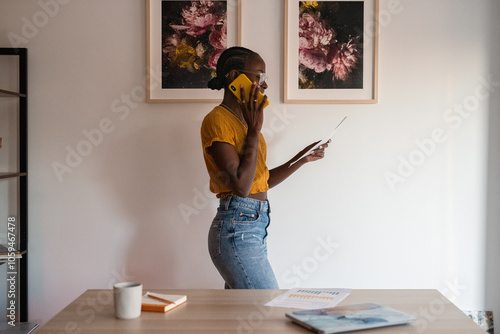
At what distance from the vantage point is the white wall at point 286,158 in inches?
101

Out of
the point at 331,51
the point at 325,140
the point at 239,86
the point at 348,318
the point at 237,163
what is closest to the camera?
the point at 348,318

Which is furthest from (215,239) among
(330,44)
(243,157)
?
(330,44)

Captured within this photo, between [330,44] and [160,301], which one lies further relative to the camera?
[330,44]

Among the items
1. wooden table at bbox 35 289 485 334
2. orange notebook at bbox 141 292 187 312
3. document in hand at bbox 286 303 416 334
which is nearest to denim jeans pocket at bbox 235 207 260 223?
wooden table at bbox 35 289 485 334

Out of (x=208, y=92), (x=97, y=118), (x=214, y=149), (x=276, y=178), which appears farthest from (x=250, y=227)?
(x=97, y=118)

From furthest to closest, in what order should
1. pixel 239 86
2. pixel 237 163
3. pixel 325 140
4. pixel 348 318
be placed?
1. pixel 325 140
2. pixel 239 86
3. pixel 237 163
4. pixel 348 318

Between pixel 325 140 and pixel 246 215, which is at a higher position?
pixel 325 140

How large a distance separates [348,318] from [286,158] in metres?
1.37

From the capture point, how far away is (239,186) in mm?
1870

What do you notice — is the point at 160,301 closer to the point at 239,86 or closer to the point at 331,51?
the point at 239,86

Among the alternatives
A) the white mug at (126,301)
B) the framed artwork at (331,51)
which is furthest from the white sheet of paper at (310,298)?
the framed artwork at (331,51)

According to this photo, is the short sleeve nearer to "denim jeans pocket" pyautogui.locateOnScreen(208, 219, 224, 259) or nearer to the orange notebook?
"denim jeans pocket" pyautogui.locateOnScreen(208, 219, 224, 259)

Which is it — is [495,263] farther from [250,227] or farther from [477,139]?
[250,227]

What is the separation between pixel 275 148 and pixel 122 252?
38.7 inches
